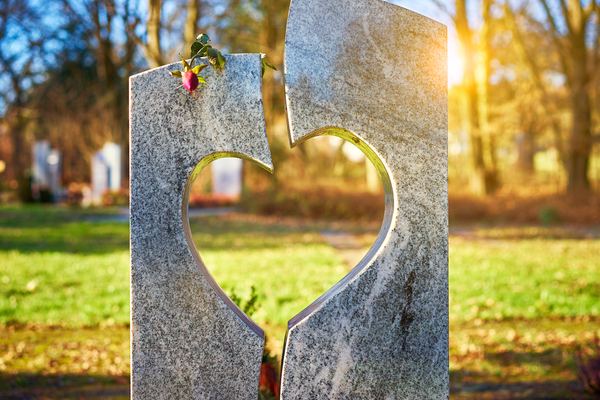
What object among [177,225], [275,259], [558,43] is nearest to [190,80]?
[177,225]

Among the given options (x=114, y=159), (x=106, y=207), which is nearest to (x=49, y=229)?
(x=106, y=207)

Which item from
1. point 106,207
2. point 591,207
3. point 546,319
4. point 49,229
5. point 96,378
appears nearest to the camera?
point 96,378

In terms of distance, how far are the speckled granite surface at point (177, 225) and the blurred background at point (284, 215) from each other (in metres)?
0.65

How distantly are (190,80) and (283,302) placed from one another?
3.45m

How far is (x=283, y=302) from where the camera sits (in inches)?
197

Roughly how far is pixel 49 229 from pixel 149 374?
374 inches

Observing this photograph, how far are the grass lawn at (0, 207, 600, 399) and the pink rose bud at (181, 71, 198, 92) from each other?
1.25m

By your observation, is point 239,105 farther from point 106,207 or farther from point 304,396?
point 106,207

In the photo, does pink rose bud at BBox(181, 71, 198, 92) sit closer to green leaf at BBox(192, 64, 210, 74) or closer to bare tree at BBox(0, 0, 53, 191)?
green leaf at BBox(192, 64, 210, 74)

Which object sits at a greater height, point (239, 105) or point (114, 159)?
point (114, 159)

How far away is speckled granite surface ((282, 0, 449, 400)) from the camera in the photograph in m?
2.06

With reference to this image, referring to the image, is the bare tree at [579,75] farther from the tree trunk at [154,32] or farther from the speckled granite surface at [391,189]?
the speckled granite surface at [391,189]

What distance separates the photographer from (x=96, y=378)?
3330 millimetres

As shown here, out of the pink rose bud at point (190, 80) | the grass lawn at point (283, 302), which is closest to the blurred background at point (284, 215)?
the grass lawn at point (283, 302)
